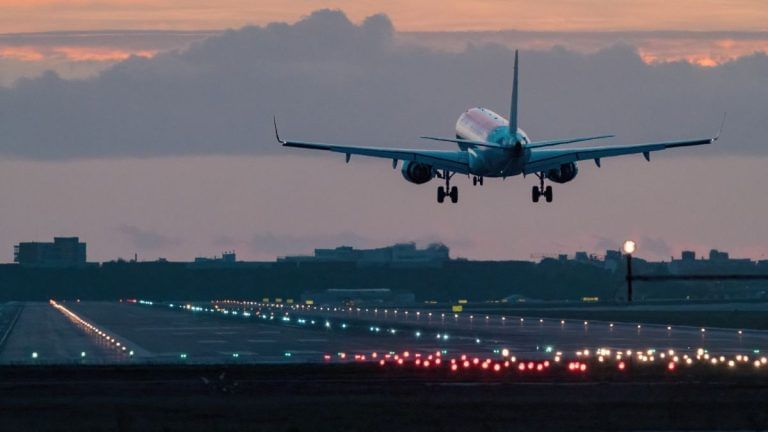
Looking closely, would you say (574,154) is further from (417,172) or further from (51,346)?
(51,346)

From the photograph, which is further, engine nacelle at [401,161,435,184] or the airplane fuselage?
engine nacelle at [401,161,435,184]

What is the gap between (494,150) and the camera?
106938mm

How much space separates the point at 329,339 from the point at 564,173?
33.8m

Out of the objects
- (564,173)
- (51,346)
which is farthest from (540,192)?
(51,346)

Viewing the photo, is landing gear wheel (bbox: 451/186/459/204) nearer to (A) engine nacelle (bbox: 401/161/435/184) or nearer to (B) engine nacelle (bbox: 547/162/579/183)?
(A) engine nacelle (bbox: 401/161/435/184)

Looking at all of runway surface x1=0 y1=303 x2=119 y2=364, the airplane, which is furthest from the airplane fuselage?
runway surface x1=0 y1=303 x2=119 y2=364

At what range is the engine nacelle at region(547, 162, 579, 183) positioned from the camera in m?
112

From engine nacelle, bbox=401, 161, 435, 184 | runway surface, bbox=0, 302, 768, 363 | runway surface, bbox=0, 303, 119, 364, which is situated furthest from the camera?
runway surface, bbox=0, 302, 768, 363

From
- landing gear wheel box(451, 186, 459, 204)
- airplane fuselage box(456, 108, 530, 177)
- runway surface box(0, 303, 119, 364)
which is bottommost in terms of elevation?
runway surface box(0, 303, 119, 364)

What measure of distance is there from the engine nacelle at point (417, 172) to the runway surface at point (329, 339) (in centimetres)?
1258

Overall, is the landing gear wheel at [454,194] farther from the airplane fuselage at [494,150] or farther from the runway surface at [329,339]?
the runway surface at [329,339]

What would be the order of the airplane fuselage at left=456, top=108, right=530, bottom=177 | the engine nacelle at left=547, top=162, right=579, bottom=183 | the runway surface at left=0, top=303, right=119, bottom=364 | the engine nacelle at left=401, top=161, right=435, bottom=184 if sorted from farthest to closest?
the engine nacelle at left=547, top=162, right=579, bottom=183 < the runway surface at left=0, top=303, right=119, bottom=364 < the engine nacelle at left=401, top=161, right=435, bottom=184 < the airplane fuselage at left=456, top=108, right=530, bottom=177

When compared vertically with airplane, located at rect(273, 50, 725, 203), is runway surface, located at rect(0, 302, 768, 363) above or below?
below

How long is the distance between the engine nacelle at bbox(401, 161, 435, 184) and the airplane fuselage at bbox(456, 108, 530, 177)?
3119 millimetres
